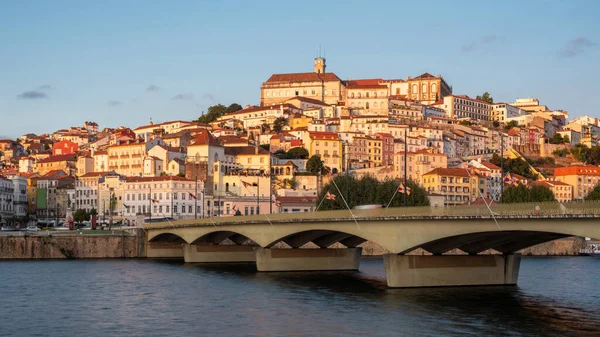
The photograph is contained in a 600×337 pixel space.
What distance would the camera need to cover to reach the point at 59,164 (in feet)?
484

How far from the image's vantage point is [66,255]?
73500mm

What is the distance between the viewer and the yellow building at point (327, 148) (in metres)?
135

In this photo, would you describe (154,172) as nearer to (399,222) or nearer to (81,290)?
(81,290)

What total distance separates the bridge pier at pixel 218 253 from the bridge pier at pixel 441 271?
2815cm

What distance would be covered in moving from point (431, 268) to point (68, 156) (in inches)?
4575

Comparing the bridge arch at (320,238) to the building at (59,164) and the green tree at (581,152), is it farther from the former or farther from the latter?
the green tree at (581,152)

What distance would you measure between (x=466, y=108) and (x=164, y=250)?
4526 inches

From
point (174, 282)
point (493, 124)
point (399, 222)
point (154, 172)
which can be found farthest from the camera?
point (493, 124)

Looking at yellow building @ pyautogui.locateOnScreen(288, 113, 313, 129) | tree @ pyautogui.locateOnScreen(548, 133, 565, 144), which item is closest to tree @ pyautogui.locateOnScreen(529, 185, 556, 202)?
yellow building @ pyautogui.locateOnScreen(288, 113, 313, 129)

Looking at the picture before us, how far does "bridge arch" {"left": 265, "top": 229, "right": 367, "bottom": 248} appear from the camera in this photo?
52.8 m

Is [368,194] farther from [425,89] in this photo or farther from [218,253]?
[425,89]

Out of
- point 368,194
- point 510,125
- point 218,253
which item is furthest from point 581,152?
point 218,253

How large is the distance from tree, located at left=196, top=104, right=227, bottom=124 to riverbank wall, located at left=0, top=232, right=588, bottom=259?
104 m

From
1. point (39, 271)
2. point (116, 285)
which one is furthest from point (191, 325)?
point (39, 271)
